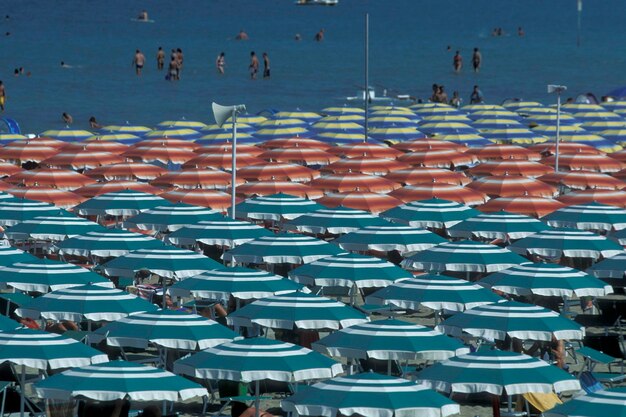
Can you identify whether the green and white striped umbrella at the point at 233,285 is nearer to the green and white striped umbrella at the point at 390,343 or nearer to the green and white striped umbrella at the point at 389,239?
the green and white striped umbrella at the point at 390,343

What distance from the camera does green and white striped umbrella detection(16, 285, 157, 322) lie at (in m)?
13.3

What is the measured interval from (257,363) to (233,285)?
330cm

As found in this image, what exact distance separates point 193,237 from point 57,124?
32.0m

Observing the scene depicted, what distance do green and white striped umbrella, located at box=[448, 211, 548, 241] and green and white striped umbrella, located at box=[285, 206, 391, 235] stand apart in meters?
1.04

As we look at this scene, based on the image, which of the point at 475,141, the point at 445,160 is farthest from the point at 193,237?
the point at 475,141

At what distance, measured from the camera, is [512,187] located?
72.7 ft

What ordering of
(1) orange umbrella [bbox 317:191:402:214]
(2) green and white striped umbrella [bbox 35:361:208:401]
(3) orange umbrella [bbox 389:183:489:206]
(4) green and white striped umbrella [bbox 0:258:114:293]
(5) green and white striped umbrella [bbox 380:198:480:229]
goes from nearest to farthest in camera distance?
(2) green and white striped umbrella [bbox 35:361:208:401], (4) green and white striped umbrella [bbox 0:258:114:293], (5) green and white striped umbrella [bbox 380:198:480:229], (1) orange umbrella [bbox 317:191:402:214], (3) orange umbrella [bbox 389:183:489:206]

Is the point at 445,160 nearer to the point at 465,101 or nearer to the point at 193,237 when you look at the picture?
the point at 193,237

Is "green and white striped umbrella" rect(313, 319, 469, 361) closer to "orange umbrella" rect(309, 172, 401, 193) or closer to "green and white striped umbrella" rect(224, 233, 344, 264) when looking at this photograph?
"green and white striped umbrella" rect(224, 233, 344, 264)

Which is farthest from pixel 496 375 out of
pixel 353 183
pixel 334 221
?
pixel 353 183

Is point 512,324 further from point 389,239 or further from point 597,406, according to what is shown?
point 389,239

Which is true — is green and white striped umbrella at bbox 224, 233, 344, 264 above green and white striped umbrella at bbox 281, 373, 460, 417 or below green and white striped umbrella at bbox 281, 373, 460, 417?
above

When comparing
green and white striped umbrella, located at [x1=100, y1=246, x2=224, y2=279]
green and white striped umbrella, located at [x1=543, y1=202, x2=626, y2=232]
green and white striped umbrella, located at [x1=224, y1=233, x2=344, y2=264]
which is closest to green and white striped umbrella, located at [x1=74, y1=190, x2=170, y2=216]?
green and white striped umbrella, located at [x1=224, y1=233, x2=344, y2=264]

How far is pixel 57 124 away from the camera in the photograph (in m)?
49.2
